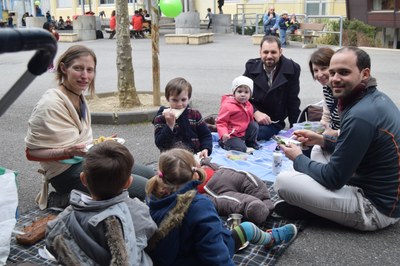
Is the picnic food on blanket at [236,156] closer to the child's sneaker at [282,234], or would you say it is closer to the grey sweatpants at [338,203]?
the grey sweatpants at [338,203]

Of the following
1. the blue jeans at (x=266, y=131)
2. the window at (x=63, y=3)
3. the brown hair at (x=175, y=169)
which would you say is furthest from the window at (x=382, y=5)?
the window at (x=63, y=3)

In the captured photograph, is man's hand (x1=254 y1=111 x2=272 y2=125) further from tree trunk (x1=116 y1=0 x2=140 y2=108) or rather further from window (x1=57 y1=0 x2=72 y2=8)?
window (x1=57 y1=0 x2=72 y2=8)

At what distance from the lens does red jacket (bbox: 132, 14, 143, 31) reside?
2572 centimetres

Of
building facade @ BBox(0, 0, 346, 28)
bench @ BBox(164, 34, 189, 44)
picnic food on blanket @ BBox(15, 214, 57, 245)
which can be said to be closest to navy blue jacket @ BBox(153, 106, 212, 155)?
picnic food on blanket @ BBox(15, 214, 57, 245)

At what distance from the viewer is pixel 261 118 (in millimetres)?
5969

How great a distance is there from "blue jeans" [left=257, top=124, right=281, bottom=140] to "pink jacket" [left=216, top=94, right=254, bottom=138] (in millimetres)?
493

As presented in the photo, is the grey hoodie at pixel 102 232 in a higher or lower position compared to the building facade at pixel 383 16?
lower

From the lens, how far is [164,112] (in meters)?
4.35

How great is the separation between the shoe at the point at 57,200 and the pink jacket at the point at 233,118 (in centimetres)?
224

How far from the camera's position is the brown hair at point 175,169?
2562 mm

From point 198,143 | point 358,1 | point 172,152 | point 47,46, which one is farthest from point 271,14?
point 47,46

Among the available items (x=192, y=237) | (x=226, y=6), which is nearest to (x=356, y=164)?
(x=192, y=237)

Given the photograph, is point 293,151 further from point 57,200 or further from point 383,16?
point 383,16

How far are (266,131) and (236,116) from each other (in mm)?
719
